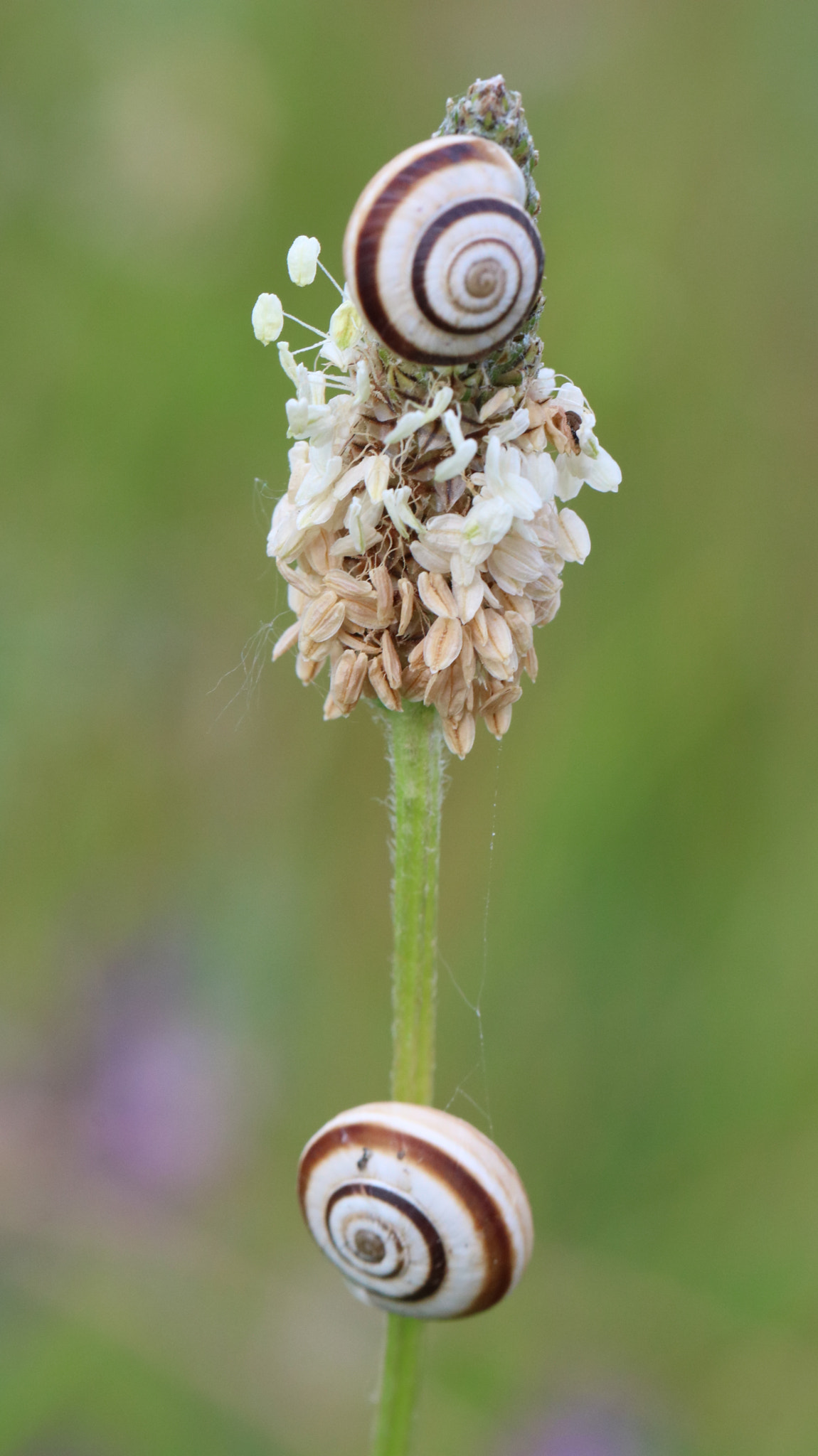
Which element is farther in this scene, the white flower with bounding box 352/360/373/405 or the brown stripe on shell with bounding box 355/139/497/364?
the white flower with bounding box 352/360/373/405

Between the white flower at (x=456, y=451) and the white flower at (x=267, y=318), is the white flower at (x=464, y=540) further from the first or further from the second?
the white flower at (x=267, y=318)

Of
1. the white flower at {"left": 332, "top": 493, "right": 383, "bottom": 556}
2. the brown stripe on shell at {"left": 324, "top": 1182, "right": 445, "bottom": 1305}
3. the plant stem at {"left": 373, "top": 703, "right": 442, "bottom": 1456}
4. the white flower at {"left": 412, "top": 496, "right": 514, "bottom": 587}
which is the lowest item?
the brown stripe on shell at {"left": 324, "top": 1182, "right": 445, "bottom": 1305}

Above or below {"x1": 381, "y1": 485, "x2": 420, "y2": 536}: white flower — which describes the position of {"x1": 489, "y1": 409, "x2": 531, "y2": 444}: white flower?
above

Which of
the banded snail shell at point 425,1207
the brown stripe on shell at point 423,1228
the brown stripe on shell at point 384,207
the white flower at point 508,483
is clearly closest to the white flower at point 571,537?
the white flower at point 508,483

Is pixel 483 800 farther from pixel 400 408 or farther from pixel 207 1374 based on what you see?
pixel 400 408

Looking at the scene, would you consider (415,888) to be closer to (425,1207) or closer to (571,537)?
(425,1207)

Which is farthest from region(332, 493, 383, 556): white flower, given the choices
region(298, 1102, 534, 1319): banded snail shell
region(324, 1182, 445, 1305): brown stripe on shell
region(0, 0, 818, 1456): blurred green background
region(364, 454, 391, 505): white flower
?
region(0, 0, 818, 1456): blurred green background

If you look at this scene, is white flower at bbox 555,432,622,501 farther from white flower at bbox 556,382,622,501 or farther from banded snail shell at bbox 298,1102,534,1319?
banded snail shell at bbox 298,1102,534,1319

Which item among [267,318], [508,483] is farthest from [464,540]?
[267,318]
